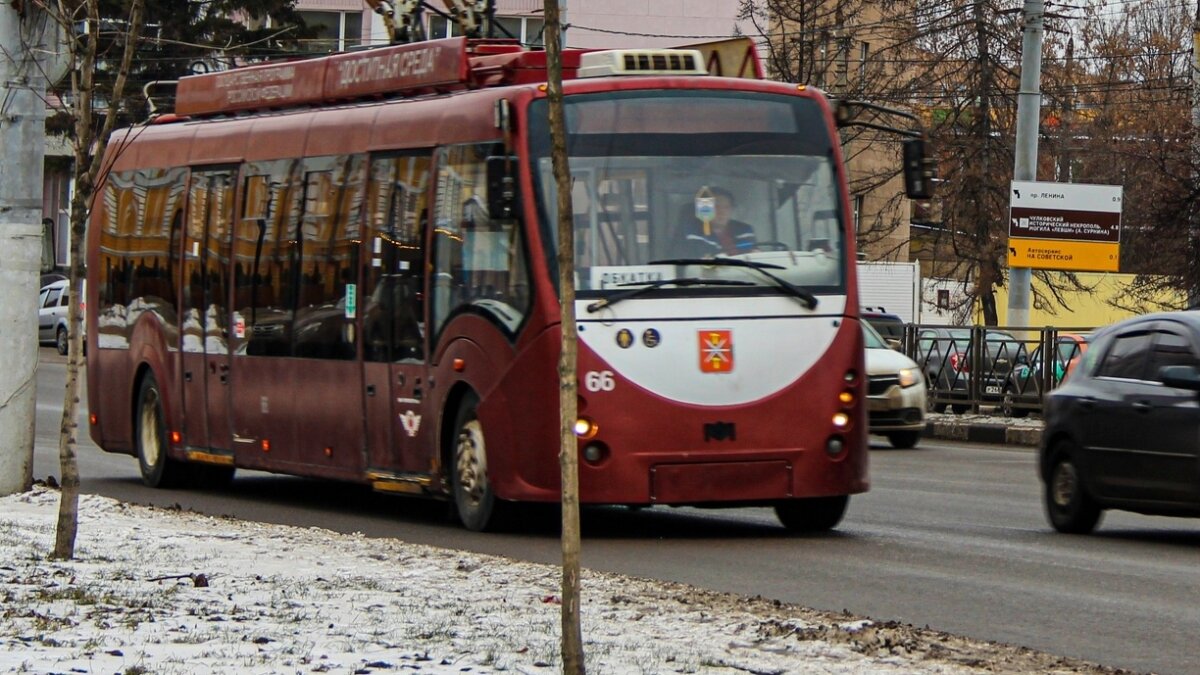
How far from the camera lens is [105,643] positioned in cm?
829

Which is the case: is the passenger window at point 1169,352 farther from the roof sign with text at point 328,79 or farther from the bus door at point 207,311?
the bus door at point 207,311

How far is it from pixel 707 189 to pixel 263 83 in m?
5.20

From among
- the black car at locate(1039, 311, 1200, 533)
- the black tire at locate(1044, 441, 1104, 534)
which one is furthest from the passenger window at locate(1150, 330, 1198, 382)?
the black tire at locate(1044, 441, 1104, 534)

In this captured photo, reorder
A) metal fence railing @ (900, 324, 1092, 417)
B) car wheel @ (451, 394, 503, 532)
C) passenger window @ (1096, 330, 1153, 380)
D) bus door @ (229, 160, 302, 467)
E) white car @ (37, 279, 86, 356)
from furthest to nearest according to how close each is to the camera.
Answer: white car @ (37, 279, 86, 356) → metal fence railing @ (900, 324, 1092, 417) → bus door @ (229, 160, 302, 467) → passenger window @ (1096, 330, 1153, 380) → car wheel @ (451, 394, 503, 532)

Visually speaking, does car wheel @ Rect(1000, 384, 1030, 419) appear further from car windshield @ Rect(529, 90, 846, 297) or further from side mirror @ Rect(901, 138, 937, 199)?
car windshield @ Rect(529, 90, 846, 297)

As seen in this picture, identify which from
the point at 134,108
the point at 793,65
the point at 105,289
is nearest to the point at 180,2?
the point at 134,108

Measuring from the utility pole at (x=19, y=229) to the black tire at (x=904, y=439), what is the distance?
41.3ft

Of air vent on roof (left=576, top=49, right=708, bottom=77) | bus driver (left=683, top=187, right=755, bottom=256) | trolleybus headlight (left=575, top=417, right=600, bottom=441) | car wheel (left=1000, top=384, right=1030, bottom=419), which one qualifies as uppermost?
air vent on roof (left=576, top=49, right=708, bottom=77)

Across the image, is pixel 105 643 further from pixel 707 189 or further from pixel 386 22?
pixel 386 22

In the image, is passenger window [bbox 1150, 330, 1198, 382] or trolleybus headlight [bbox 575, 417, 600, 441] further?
passenger window [bbox 1150, 330, 1198, 382]

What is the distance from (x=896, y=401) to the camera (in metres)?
26.0

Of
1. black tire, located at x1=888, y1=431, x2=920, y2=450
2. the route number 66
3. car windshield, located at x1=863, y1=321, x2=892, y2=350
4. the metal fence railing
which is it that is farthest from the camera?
the metal fence railing

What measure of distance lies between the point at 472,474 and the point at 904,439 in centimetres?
1309

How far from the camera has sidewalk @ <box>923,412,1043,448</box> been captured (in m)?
28.3
